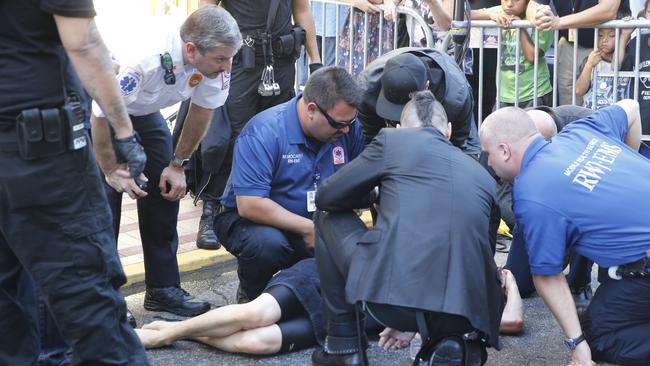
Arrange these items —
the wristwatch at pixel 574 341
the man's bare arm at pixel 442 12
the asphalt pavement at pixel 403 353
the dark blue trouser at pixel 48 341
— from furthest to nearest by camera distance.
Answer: the man's bare arm at pixel 442 12
the asphalt pavement at pixel 403 353
the wristwatch at pixel 574 341
the dark blue trouser at pixel 48 341

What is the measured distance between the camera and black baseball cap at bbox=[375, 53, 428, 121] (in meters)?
4.48

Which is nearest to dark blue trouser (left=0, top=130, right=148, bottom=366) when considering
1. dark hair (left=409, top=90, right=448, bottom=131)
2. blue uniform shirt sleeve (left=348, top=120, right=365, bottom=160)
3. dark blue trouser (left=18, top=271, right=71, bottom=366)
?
dark blue trouser (left=18, top=271, right=71, bottom=366)

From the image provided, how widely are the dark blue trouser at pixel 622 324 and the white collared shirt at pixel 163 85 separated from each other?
76.0 inches

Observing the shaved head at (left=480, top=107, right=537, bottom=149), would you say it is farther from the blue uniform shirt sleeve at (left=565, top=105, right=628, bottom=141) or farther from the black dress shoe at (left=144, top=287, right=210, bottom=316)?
the black dress shoe at (left=144, top=287, right=210, bottom=316)

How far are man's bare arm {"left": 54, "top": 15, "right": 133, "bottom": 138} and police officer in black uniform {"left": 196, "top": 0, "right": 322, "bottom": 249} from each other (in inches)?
97.5

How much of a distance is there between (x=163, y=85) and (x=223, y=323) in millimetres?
1067

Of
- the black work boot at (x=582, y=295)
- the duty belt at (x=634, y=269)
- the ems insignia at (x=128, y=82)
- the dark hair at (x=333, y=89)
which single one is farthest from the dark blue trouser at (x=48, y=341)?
the black work boot at (x=582, y=295)

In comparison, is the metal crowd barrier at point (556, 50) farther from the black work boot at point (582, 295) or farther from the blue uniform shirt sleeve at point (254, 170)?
the blue uniform shirt sleeve at point (254, 170)

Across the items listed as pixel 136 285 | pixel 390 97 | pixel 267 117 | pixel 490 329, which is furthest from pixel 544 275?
pixel 136 285

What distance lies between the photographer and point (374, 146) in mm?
3674

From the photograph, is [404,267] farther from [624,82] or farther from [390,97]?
[624,82]

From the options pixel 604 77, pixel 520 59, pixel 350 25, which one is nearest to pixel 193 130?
pixel 350 25

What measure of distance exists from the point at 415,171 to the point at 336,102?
0.90 meters

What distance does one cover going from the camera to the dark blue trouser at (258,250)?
4.53m
